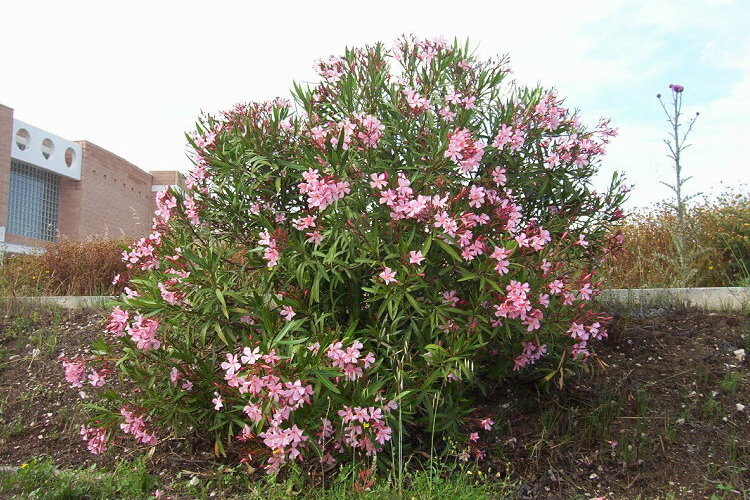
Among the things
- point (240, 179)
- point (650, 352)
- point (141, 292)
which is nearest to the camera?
point (240, 179)

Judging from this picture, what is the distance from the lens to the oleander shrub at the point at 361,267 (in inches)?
101

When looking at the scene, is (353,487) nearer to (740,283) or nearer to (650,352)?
(650,352)

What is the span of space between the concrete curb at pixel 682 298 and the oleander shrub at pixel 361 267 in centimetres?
153

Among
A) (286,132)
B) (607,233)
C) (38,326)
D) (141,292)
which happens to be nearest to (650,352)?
(607,233)

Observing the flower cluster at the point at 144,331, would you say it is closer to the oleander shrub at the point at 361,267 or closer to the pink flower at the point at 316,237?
the oleander shrub at the point at 361,267

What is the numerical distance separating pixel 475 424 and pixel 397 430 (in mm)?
504

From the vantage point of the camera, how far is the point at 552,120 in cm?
330

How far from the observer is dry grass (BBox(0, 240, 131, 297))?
6.65 metres

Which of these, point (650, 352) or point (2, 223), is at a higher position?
point (2, 223)

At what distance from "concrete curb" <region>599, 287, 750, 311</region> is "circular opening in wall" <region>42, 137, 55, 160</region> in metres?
23.0

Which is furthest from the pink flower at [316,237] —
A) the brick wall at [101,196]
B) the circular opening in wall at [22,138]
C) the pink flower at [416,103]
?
the circular opening in wall at [22,138]

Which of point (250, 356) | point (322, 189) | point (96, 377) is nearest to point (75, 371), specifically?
point (96, 377)

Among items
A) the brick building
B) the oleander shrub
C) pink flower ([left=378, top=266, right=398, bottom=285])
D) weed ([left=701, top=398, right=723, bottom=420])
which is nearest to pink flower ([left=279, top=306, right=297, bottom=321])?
the oleander shrub

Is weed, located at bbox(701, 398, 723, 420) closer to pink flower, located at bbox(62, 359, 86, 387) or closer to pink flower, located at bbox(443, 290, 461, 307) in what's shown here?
pink flower, located at bbox(443, 290, 461, 307)
